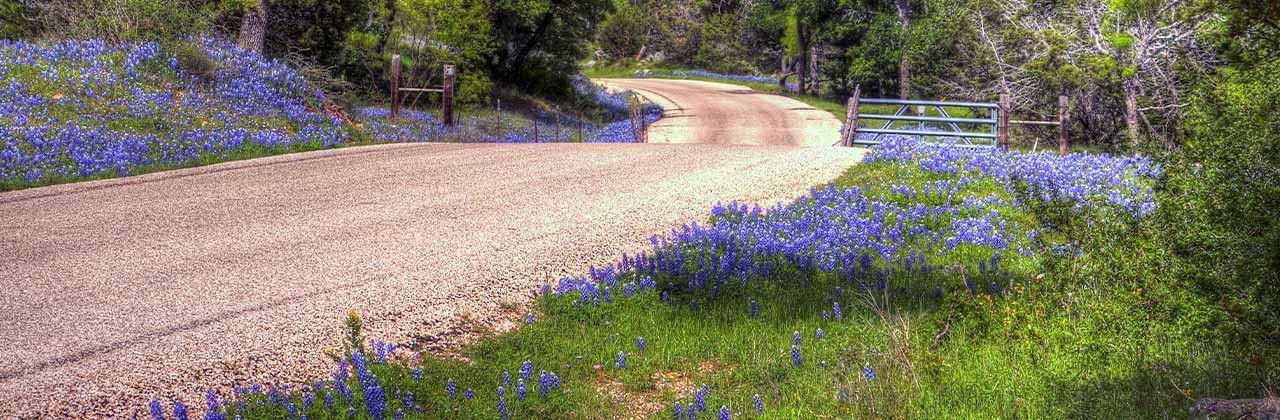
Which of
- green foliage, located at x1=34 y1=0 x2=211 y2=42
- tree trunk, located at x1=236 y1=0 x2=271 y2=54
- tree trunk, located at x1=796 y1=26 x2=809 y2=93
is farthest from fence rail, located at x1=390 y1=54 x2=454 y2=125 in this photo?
tree trunk, located at x1=796 y1=26 x2=809 y2=93

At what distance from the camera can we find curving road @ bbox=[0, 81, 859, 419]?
5.70 metres

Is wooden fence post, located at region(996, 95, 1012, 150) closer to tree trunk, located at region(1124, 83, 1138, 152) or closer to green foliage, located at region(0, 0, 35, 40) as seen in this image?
tree trunk, located at region(1124, 83, 1138, 152)

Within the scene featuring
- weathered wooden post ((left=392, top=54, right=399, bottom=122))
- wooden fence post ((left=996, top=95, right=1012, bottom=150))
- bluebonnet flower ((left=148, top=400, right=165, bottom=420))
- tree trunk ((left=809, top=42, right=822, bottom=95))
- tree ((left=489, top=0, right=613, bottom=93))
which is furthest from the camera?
tree trunk ((left=809, top=42, right=822, bottom=95))

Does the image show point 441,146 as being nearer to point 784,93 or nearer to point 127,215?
point 127,215

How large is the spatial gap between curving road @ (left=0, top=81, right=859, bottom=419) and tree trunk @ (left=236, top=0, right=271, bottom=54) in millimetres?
7963

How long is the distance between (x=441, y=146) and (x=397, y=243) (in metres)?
8.26

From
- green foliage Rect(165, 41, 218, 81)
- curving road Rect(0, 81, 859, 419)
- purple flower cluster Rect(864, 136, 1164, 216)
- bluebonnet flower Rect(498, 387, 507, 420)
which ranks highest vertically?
green foliage Rect(165, 41, 218, 81)

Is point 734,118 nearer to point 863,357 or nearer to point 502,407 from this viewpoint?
point 863,357

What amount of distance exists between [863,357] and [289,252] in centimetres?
524

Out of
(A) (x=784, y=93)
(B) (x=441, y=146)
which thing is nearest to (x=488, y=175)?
(B) (x=441, y=146)

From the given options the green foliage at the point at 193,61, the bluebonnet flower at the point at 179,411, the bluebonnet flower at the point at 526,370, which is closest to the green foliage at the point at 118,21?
the green foliage at the point at 193,61

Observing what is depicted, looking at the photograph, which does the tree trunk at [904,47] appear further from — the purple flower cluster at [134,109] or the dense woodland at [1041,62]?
the purple flower cluster at [134,109]

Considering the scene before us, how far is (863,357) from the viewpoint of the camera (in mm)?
5684

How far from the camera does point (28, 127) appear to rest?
1343cm
